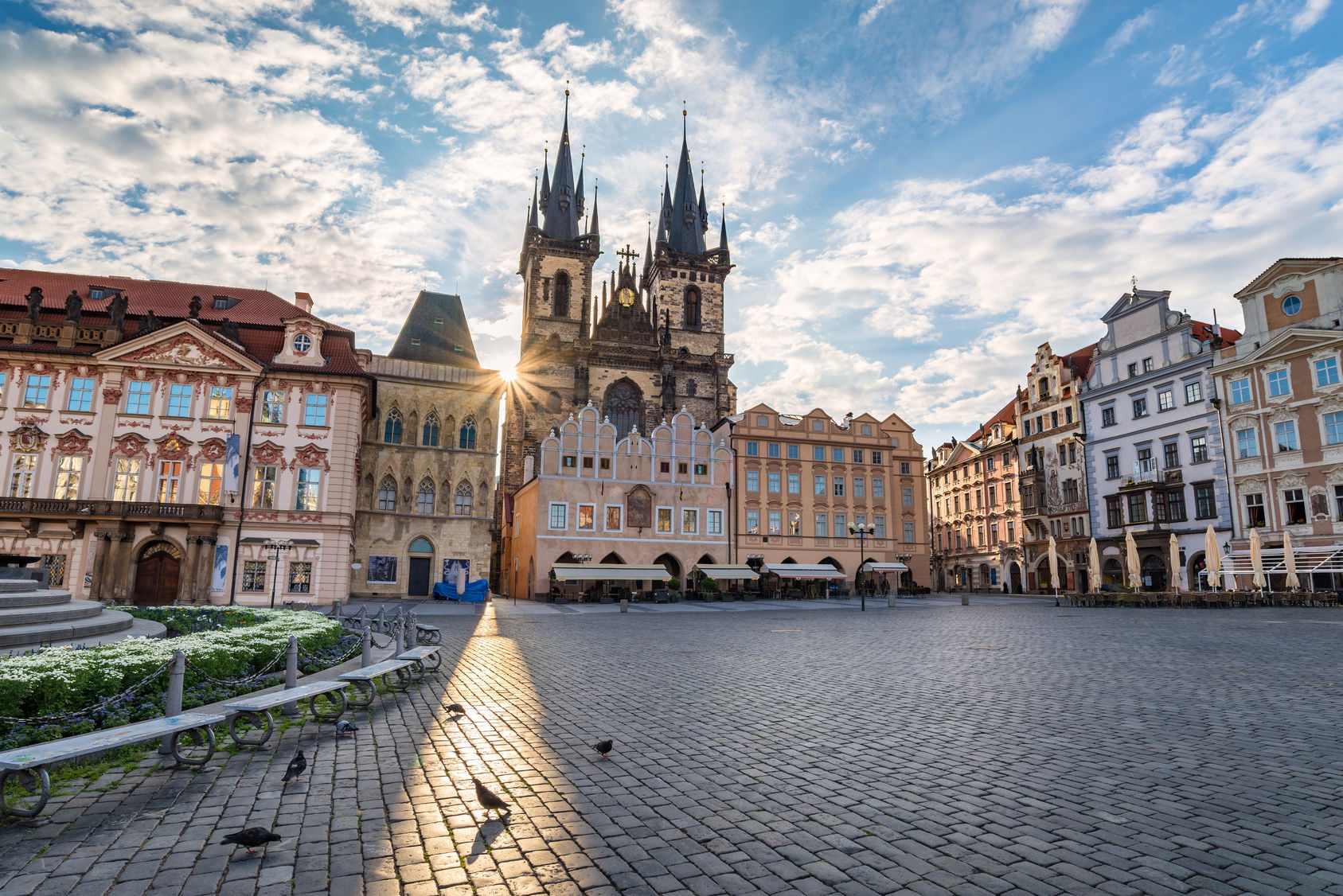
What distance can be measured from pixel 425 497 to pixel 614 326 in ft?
92.0

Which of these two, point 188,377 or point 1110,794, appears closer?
point 1110,794

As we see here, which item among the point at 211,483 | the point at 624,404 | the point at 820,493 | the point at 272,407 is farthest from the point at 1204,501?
the point at 211,483

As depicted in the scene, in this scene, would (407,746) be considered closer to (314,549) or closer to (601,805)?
(601,805)

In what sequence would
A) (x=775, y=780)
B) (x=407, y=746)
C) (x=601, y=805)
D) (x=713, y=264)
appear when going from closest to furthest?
(x=601, y=805), (x=775, y=780), (x=407, y=746), (x=713, y=264)

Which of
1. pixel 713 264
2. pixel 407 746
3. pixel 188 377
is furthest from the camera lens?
pixel 713 264

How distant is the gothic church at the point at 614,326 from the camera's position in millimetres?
63000

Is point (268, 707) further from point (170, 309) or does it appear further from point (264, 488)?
point (170, 309)

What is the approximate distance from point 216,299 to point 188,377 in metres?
7.59

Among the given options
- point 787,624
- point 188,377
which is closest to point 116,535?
point 188,377

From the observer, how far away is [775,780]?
20.9 feet

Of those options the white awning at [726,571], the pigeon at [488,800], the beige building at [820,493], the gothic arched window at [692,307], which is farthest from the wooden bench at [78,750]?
the gothic arched window at [692,307]

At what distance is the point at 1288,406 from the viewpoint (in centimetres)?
3744

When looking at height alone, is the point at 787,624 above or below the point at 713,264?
below

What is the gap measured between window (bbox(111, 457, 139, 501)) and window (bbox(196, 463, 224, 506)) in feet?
8.54
